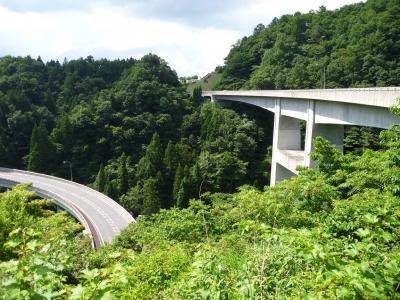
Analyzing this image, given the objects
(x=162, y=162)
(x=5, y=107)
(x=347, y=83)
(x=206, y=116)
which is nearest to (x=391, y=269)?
(x=162, y=162)

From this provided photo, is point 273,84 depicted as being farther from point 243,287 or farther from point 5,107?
point 243,287

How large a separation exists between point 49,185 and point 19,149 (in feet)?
62.9

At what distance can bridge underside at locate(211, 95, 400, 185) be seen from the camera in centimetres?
2260

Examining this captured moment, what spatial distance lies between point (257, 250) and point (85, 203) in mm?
40455

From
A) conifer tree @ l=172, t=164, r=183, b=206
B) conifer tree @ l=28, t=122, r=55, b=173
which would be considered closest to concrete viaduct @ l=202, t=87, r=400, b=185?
conifer tree @ l=172, t=164, r=183, b=206

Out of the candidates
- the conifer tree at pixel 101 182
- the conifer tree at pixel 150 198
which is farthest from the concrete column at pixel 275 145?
the conifer tree at pixel 101 182

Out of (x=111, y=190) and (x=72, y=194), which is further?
(x=111, y=190)

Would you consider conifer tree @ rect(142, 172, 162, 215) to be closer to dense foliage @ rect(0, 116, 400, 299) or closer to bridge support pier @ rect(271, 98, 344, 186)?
bridge support pier @ rect(271, 98, 344, 186)

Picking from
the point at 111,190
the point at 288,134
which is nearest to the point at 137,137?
the point at 111,190

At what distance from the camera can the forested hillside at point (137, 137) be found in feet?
160

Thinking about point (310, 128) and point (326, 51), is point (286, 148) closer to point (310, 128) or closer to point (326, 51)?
point (310, 128)

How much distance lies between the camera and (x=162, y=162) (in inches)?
2034

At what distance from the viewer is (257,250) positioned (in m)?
5.94

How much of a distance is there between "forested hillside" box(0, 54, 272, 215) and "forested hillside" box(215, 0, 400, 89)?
38.2ft
